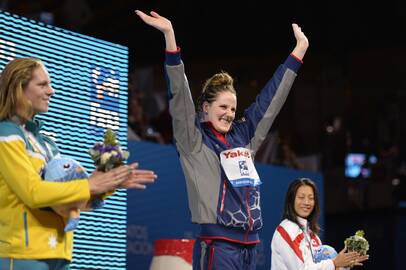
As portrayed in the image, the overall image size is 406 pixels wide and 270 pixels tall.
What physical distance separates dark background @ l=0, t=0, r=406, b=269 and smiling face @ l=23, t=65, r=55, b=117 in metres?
5.99

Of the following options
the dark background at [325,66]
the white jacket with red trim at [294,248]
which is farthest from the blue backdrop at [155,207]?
the dark background at [325,66]

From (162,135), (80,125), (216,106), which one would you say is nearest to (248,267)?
(216,106)

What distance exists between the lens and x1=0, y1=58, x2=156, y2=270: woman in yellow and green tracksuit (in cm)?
287

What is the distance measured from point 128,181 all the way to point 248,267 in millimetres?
1114

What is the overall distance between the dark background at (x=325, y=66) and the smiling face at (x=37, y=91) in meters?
5.99

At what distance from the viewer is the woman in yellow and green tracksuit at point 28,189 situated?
9.42 ft

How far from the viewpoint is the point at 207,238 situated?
385 cm

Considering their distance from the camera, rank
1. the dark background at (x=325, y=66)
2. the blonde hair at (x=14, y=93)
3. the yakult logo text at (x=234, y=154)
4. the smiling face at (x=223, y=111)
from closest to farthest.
→ the blonde hair at (x=14, y=93), the yakult logo text at (x=234, y=154), the smiling face at (x=223, y=111), the dark background at (x=325, y=66)

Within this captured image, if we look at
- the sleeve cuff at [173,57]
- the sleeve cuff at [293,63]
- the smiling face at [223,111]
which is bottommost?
the smiling face at [223,111]

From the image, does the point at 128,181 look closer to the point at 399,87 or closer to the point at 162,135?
the point at 162,135

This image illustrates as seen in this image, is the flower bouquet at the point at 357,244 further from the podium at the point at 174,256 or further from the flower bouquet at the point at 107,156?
the flower bouquet at the point at 107,156

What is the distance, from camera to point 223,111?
13.1 feet

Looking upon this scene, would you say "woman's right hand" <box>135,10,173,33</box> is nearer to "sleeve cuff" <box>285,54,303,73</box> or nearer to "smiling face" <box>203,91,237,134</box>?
"smiling face" <box>203,91,237,134</box>

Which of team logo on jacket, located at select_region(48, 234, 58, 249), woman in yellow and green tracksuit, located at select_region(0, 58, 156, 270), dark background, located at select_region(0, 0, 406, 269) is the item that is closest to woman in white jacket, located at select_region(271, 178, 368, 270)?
woman in yellow and green tracksuit, located at select_region(0, 58, 156, 270)
